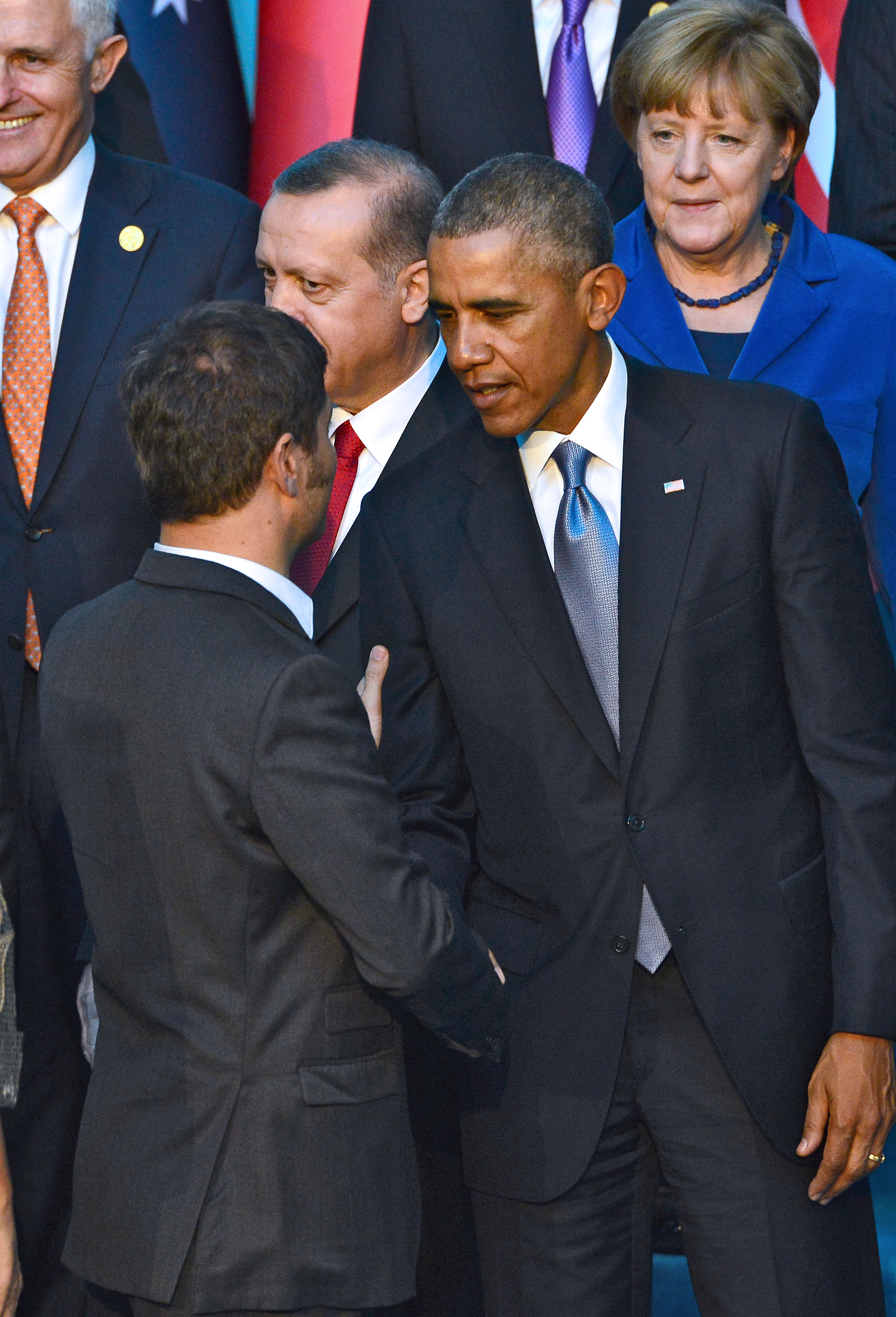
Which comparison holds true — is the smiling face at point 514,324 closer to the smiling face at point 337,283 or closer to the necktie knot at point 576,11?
the smiling face at point 337,283

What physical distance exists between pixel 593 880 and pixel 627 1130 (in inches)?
13.7

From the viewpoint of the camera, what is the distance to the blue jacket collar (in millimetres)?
2936

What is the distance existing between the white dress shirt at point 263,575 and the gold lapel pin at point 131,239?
1191 mm

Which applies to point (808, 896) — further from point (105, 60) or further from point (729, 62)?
point (105, 60)

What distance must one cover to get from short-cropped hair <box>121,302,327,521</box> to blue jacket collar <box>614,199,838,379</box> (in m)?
1.08

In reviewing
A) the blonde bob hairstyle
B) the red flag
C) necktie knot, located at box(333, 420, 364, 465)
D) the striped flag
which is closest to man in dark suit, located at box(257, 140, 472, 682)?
necktie knot, located at box(333, 420, 364, 465)

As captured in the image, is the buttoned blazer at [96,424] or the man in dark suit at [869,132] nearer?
the buttoned blazer at [96,424]

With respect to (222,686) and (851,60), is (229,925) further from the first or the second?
(851,60)

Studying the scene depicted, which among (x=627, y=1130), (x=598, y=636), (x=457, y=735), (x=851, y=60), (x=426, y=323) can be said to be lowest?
(x=627, y=1130)

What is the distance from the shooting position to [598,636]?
Result: 2287 millimetres

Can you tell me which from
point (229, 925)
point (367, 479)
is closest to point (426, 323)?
point (367, 479)

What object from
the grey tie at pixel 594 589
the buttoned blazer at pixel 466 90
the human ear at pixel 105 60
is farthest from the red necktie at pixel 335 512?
the buttoned blazer at pixel 466 90

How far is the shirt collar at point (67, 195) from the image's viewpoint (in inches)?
120

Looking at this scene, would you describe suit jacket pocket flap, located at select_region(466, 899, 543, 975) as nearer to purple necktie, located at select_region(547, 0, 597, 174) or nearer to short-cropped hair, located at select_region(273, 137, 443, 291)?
short-cropped hair, located at select_region(273, 137, 443, 291)
